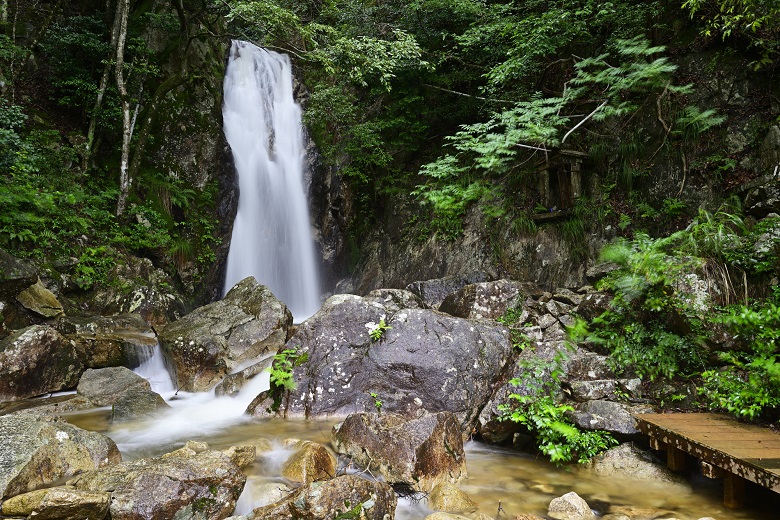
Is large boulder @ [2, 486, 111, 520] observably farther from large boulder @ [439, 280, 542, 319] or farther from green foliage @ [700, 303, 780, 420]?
large boulder @ [439, 280, 542, 319]

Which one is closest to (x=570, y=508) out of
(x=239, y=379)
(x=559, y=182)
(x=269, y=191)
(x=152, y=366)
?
(x=239, y=379)

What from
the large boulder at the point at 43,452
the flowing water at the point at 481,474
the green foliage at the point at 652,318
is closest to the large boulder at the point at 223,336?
the flowing water at the point at 481,474

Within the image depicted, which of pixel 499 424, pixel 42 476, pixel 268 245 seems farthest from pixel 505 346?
pixel 268 245

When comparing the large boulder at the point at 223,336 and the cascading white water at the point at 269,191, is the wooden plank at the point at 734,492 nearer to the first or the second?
the large boulder at the point at 223,336

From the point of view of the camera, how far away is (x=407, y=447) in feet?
12.9

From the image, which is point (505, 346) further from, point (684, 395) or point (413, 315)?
point (684, 395)

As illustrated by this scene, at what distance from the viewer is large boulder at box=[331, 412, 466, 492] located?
152 inches

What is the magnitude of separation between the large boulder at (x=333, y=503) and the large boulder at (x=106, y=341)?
205 inches

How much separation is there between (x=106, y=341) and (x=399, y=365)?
16.4ft

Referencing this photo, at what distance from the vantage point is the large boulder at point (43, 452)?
3424 millimetres

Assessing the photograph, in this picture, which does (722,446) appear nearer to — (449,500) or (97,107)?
(449,500)

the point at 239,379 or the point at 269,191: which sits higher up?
the point at 269,191

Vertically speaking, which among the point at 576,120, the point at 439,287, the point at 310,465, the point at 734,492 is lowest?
the point at 734,492

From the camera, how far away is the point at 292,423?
17.4ft
